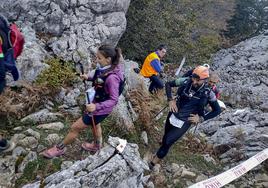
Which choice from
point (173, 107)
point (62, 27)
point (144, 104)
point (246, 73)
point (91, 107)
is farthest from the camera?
point (246, 73)

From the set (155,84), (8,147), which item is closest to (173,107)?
(8,147)

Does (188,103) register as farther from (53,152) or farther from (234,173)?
(53,152)

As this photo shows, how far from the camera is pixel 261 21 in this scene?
35.1 metres

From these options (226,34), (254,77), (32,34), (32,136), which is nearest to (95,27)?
(32,34)

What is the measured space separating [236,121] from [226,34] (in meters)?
25.6

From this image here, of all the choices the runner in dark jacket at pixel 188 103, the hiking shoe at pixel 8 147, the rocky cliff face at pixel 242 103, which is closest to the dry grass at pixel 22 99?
the hiking shoe at pixel 8 147

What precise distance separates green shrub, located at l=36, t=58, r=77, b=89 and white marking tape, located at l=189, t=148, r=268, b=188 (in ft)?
12.8

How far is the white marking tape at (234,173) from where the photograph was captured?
7232 mm

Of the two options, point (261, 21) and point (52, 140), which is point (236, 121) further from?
point (261, 21)

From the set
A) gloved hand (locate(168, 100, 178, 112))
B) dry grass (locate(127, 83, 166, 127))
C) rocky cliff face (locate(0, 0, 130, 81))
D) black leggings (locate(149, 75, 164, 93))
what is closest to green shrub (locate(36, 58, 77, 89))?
rocky cliff face (locate(0, 0, 130, 81))

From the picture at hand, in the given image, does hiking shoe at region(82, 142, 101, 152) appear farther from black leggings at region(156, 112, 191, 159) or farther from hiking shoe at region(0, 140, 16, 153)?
black leggings at region(156, 112, 191, 159)

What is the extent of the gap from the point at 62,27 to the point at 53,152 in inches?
228

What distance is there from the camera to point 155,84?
1166 centimetres

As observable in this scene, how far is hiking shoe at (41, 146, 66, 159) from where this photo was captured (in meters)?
6.29
